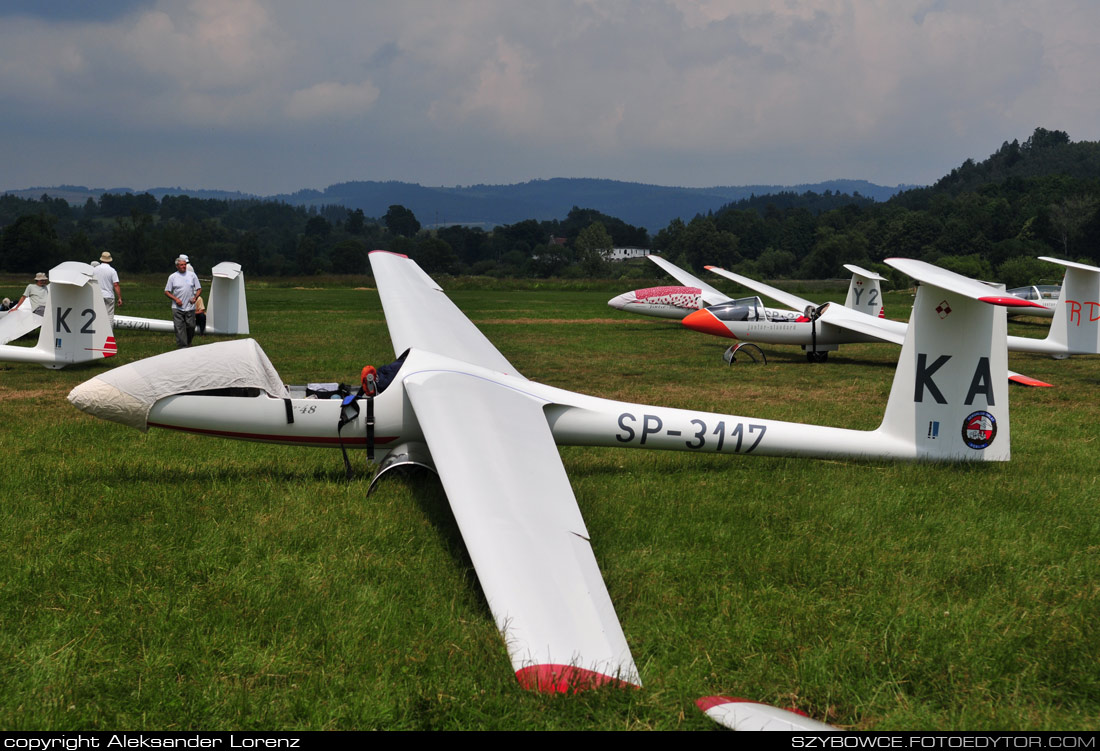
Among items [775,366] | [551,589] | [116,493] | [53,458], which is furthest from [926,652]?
[775,366]

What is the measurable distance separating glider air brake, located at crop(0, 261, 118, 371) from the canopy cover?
7657 mm

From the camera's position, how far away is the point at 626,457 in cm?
943

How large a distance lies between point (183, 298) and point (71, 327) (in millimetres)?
2832

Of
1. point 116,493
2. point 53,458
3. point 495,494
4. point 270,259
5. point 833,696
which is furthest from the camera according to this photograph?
point 270,259

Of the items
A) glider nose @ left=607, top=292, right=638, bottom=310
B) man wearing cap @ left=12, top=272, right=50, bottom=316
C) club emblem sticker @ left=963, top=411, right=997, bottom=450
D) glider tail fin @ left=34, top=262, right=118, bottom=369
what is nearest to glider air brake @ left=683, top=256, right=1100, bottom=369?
glider nose @ left=607, top=292, right=638, bottom=310

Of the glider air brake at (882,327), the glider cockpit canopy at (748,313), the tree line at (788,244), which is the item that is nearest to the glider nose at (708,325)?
the glider air brake at (882,327)

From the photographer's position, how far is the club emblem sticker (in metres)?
8.01

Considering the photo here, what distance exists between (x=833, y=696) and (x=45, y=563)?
5260 millimetres

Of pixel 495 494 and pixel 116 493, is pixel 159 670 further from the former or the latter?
pixel 116 493

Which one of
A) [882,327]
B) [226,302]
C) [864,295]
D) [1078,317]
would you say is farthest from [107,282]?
[1078,317]

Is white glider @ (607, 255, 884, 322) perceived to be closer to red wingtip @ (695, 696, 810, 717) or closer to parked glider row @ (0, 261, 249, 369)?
parked glider row @ (0, 261, 249, 369)

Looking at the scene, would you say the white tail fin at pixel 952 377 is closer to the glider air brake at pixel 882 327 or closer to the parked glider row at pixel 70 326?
the glider air brake at pixel 882 327

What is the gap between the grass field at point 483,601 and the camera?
13.8 ft

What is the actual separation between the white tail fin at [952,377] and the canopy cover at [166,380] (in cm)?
603
